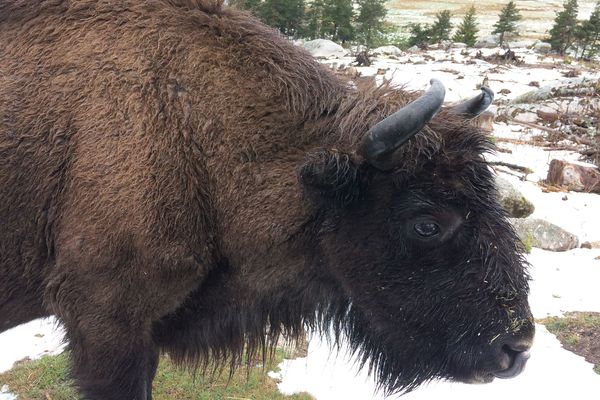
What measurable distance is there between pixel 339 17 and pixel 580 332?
26549mm

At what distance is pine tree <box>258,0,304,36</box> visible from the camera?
1986 centimetres

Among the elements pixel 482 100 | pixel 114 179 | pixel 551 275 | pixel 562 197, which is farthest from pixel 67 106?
pixel 562 197

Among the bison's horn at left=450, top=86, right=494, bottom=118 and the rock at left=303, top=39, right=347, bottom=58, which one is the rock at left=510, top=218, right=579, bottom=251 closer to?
the bison's horn at left=450, top=86, right=494, bottom=118

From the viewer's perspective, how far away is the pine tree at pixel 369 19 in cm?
2820

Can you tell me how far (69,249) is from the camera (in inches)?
103

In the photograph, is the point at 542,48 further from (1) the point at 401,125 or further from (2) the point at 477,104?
(1) the point at 401,125

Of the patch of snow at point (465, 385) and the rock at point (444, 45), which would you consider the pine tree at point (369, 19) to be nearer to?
the rock at point (444, 45)

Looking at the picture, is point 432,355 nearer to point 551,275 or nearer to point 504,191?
point 551,275

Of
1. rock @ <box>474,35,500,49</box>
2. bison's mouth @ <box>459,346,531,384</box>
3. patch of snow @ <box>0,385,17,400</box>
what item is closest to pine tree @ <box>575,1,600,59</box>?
rock @ <box>474,35,500,49</box>

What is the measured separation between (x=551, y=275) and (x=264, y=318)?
156 inches

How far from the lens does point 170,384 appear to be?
4.11 meters

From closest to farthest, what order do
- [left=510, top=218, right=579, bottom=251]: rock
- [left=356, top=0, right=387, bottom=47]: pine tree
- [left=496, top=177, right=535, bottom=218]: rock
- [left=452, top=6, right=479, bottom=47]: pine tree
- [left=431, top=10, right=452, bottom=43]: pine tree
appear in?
1. [left=510, top=218, right=579, bottom=251]: rock
2. [left=496, top=177, right=535, bottom=218]: rock
3. [left=356, top=0, right=387, bottom=47]: pine tree
4. [left=452, top=6, right=479, bottom=47]: pine tree
5. [left=431, top=10, right=452, bottom=43]: pine tree

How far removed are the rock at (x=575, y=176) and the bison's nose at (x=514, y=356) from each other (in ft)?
22.2

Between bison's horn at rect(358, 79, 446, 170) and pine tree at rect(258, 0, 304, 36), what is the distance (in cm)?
1677
